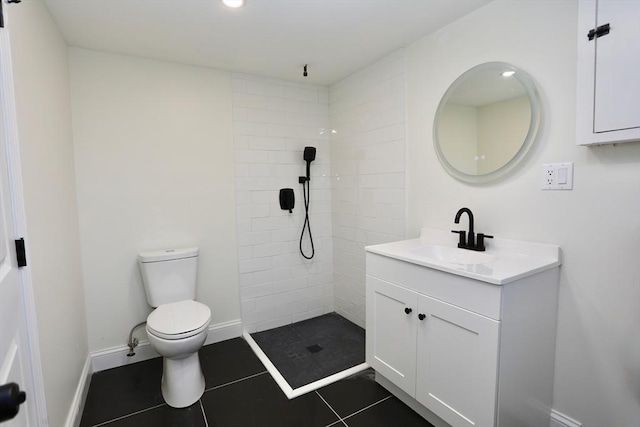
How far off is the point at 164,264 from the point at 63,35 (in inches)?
61.4

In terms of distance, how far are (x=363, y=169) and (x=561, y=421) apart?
1.97 m

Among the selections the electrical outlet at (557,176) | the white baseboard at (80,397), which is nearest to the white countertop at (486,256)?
the electrical outlet at (557,176)

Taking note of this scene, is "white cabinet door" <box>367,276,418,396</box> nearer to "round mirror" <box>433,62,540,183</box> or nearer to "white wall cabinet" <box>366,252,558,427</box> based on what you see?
"white wall cabinet" <box>366,252,558,427</box>

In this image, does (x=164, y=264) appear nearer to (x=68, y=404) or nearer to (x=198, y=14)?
(x=68, y=404)

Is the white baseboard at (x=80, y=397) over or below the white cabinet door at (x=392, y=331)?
below

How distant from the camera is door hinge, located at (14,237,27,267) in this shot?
109 cm

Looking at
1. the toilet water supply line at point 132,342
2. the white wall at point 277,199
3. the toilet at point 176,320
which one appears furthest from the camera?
the white wall at point 277,199

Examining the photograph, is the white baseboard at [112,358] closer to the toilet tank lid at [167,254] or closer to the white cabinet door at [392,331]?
the toilet tank lid at [167,254]

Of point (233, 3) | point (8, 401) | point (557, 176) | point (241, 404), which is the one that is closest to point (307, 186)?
point (233, 3)

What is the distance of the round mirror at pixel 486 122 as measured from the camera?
1.63m

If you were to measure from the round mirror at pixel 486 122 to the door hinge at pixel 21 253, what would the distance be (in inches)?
81.7

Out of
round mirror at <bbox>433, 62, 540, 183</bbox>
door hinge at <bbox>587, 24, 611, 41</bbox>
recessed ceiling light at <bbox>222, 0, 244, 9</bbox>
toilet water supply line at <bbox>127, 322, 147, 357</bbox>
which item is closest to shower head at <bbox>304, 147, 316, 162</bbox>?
round mirror at <bbox>433, 62, 540, 183</bbox>

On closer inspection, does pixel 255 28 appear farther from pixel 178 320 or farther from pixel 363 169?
pixel 178 320

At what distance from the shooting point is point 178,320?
197cm
